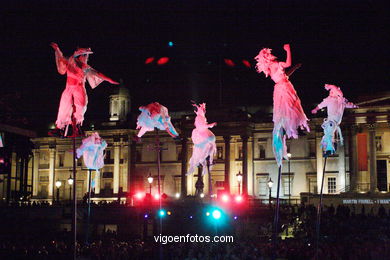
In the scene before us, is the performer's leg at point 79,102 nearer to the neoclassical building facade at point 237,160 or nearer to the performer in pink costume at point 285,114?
the performer in pink costume at point 285,114

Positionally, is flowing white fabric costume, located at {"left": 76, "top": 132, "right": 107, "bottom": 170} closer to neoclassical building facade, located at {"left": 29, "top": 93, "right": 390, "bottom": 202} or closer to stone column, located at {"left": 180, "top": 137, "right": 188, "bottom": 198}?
neoclassical building facade, located at {"left": 29, "top": 93, "right": 390, "bottom": 202}

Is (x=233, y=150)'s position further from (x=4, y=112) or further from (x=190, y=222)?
(x=4, y=112)

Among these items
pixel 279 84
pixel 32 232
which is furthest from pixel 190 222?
pixel 279 84

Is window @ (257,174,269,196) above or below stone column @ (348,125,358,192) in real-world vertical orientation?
below

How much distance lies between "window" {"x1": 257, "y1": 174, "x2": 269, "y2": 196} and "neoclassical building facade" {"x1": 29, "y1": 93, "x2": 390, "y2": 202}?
→ 0.11 m

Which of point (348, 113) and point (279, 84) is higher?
point (348, 113)

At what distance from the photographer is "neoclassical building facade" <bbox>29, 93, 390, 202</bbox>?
200 feet

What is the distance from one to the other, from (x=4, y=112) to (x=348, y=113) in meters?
44.6

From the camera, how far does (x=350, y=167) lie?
62.1m

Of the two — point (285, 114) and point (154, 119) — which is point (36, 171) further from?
point (285, 114)

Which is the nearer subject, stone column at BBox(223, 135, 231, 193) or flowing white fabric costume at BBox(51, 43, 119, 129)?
flowing white fabric costume at BBox(51, 43, 119, 129)

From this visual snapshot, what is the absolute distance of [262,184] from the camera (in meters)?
69.1

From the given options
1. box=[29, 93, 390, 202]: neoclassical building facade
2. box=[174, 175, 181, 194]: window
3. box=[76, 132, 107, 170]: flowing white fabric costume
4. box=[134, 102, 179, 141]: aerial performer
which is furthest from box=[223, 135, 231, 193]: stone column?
box=[76, 132, 107, 170]: flowing white fabric costume

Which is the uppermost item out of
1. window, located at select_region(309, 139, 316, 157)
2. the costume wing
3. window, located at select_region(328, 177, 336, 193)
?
window, located at select_region(309, 139, 316, 157)
